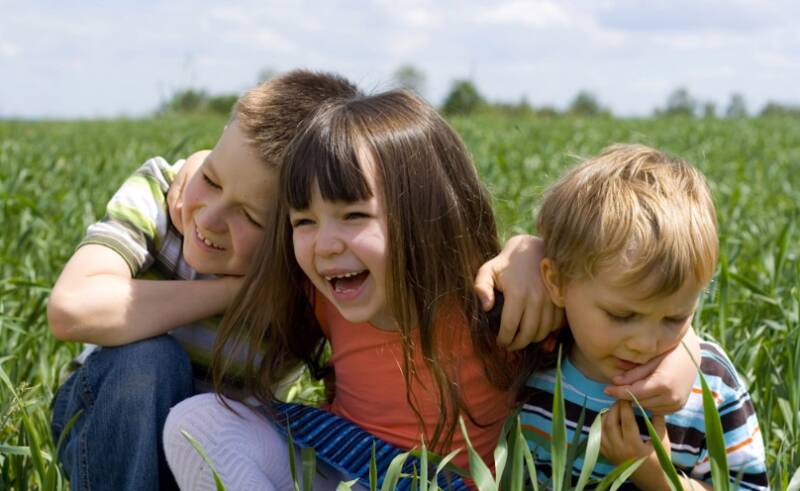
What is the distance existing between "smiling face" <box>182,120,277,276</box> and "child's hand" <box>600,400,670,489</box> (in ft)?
2.40

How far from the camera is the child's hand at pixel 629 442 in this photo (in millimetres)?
1630

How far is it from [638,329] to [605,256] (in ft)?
0.42

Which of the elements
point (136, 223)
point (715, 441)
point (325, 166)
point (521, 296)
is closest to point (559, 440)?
point (715, 441)

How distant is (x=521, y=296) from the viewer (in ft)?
5.57

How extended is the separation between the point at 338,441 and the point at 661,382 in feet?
1.95

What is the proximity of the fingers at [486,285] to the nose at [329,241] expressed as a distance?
0.25 meters

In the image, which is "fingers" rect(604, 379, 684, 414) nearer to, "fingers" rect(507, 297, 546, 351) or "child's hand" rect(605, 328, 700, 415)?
"child's hand" rect(605, 328, 700, 415)

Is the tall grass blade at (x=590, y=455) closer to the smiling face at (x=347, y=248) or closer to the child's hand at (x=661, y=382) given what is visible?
the child's hand at (x=661, y=382)

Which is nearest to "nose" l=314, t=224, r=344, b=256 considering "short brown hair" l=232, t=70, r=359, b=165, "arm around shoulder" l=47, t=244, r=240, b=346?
"short brown hair" l=232, t=70, r=359, b=165

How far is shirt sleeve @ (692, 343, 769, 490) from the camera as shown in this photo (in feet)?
5.37

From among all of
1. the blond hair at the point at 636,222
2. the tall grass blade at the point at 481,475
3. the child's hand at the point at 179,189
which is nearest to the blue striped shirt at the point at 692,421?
the blond hair at the point at 636,222

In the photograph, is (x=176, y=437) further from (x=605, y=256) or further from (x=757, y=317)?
(x=757, y=317)

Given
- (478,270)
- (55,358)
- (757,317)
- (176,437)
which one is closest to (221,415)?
(176,437)

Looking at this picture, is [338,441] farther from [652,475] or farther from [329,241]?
[652,475]
